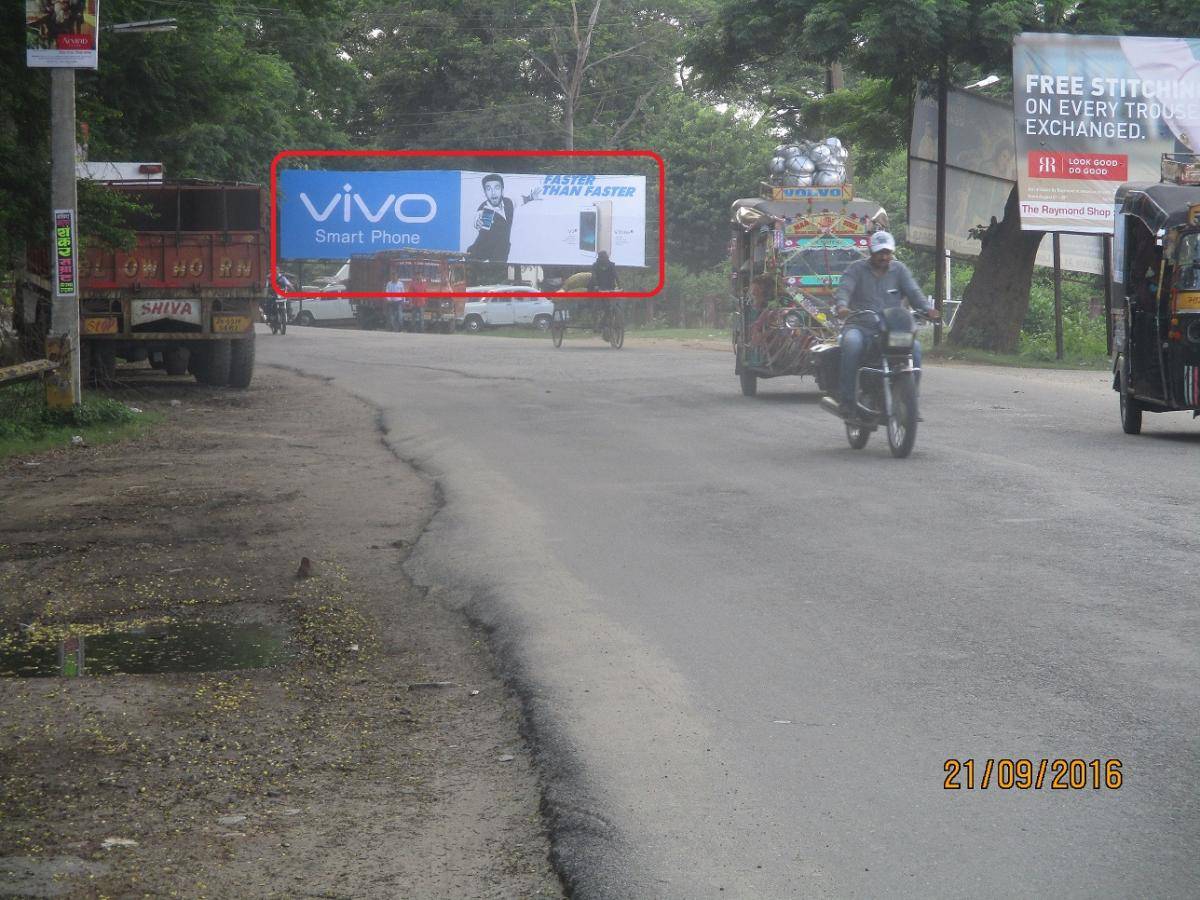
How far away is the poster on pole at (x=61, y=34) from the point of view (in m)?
14.2

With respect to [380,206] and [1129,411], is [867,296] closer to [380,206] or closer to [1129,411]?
[1129,411]

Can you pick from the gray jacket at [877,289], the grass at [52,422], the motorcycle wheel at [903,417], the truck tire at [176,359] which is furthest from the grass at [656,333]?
the motorcycle wheel at [903,417]

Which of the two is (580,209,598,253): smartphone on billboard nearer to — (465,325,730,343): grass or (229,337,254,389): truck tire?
(465,325,730,343): grass

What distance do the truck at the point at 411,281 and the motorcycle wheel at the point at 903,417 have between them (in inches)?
863

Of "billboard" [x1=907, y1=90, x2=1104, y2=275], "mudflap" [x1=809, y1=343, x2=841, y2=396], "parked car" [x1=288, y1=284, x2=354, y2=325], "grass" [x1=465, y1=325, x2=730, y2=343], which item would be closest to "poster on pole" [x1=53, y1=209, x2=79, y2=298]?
"mudflap" [x1=809, y1=343, x2=841, y2=396]

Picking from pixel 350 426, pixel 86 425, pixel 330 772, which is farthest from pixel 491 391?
pixel 330 772

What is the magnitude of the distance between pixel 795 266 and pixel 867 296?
197 inches

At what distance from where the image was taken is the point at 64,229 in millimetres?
15180

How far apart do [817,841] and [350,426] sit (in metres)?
12.4

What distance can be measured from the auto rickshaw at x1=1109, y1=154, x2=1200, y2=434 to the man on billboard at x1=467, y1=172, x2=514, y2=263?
67.8ft

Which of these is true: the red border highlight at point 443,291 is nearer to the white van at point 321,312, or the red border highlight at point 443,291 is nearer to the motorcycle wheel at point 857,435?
the white van at point 321,312

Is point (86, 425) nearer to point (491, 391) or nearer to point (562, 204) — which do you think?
point (491, 391)

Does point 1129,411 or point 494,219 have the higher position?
point 494,219

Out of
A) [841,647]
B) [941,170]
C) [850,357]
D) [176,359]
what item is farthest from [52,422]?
[941,170]
